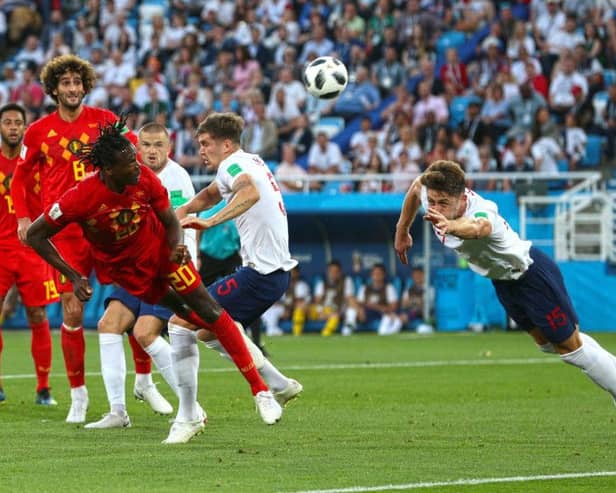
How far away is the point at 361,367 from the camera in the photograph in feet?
52.7

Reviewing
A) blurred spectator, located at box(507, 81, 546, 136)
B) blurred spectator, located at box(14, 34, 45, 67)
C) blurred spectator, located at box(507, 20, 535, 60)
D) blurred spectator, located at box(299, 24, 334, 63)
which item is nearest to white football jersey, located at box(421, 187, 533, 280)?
blurred spectator, located at box(507, 81, 546, 136)

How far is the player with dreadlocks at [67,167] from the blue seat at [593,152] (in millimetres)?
14868

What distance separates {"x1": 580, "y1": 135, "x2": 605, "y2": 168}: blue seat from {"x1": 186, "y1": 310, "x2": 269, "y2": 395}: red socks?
16.2m

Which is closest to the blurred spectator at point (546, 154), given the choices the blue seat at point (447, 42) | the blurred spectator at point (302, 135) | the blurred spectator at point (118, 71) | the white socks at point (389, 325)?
the white socks at point (389, 325)

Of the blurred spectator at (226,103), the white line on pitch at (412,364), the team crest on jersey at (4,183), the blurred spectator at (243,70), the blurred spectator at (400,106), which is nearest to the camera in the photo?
the team crest on jersey at (4,183)

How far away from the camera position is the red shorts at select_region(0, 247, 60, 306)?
1249cm

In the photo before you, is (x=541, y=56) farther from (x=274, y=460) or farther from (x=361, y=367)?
(x=274, y=460)

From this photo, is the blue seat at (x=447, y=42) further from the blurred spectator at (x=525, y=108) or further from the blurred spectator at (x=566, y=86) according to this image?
the blurred spectator at (x=525, y=108)

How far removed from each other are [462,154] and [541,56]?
124 inches

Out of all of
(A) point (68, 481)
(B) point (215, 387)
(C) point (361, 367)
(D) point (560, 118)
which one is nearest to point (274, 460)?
(A) point (68, 481)

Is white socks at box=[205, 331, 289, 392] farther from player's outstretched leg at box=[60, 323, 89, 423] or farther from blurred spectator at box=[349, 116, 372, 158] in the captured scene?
blurred spectator at box=[349, 116, 372, 158]

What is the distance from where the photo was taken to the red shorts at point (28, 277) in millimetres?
12492

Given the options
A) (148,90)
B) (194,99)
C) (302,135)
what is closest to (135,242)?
(302,135)

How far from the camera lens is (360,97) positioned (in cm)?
2678
